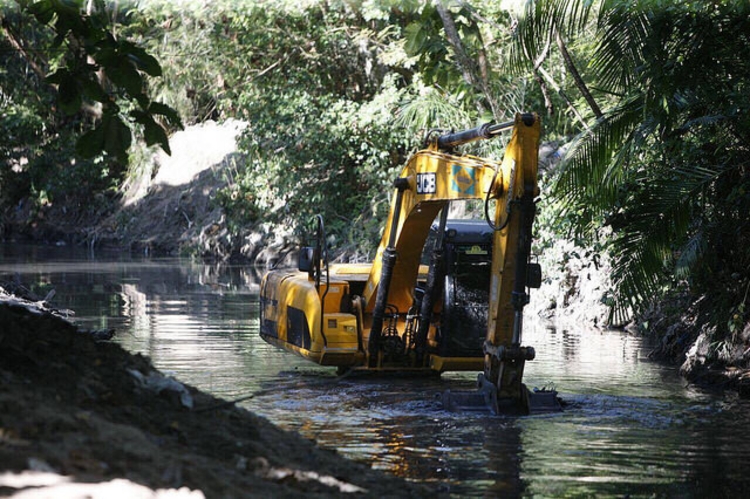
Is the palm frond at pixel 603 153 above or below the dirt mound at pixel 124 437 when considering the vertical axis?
above

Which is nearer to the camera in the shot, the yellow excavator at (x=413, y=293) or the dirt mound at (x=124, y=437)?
the dirt mound at (x=124, y=437)

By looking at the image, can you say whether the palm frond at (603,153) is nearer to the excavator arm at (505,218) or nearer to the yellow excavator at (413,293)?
the yellow excavator at (413,293)

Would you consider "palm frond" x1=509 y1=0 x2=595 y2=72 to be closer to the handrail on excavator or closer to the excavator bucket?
the handrail on excavator

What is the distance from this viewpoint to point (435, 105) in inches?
1081

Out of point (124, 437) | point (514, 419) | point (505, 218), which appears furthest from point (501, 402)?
point (124, 437)

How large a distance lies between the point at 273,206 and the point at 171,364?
749 inches

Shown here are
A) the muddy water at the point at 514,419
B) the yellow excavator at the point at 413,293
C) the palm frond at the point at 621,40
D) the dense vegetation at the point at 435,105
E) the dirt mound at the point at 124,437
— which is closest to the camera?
the dirt mound at the point at 124,437

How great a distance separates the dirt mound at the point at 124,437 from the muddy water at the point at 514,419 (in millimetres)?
565

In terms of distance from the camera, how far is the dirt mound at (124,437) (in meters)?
5.43

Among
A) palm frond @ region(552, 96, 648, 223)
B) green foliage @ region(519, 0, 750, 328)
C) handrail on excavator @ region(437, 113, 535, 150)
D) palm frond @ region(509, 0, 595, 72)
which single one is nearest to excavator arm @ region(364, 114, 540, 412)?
handrail on excavator @ region(437, 113, 535, 150)

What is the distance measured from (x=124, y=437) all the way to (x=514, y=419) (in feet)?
18.9

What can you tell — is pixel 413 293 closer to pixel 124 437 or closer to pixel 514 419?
pixel 514 419

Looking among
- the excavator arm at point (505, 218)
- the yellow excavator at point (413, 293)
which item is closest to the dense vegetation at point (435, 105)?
the yellow excavator at point (413, 293)

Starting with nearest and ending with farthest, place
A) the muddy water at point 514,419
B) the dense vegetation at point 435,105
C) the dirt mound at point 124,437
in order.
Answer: the dirt mound at point 124,437
the muddy water at point 514,419
the dense vegetation at point 435,105
